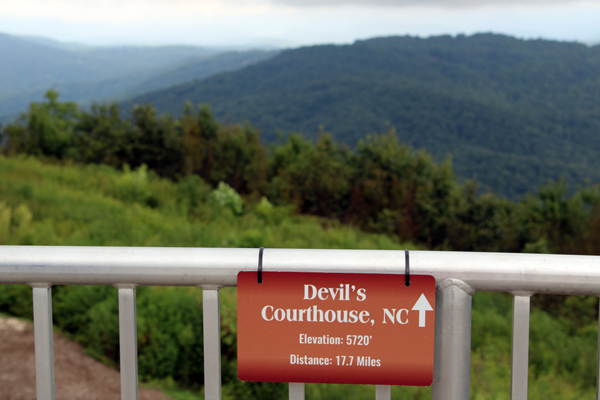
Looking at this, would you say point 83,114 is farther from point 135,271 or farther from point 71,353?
point 135,271

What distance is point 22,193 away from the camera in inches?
397

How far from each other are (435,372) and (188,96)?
17980 cm

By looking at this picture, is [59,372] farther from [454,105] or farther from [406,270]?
[454,105]

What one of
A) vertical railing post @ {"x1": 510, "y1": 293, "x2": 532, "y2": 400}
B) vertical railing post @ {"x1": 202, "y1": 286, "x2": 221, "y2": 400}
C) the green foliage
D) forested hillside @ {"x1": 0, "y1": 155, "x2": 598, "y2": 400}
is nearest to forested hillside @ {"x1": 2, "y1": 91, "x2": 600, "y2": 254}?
the green foliage

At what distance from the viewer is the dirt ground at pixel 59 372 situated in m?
3.06

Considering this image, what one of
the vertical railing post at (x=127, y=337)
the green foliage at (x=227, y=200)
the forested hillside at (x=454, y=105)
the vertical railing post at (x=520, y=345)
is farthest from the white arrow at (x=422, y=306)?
the forested hillside at (x=454, y=105)

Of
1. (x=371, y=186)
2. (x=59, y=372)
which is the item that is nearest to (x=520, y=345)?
(x=59, y=372)

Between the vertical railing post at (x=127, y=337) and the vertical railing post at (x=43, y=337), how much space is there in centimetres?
13

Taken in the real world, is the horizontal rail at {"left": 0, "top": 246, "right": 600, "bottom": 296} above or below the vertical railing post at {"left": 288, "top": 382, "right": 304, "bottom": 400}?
above

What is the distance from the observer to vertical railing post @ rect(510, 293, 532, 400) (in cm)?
87

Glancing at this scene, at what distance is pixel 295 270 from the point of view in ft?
2.93

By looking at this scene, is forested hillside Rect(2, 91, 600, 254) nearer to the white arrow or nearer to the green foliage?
the green foliage

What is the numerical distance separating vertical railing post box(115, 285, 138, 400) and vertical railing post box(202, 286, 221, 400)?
5.2 inches

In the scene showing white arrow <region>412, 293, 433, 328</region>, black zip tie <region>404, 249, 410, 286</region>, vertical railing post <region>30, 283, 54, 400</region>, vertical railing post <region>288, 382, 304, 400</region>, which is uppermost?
black zip tie <region>404, 249, 410, 286</region>
